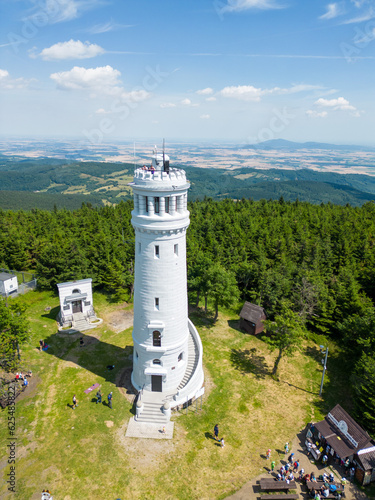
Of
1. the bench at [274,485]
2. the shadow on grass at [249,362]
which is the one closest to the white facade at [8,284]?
the shadow on grass at [249,362]

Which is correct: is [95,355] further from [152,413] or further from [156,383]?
[152,413]

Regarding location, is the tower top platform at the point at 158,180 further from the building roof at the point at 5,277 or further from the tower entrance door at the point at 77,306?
the building roof at the point at 5,277

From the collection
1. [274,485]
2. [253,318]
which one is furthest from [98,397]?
[253,318]

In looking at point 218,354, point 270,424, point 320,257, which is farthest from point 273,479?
point 320,257

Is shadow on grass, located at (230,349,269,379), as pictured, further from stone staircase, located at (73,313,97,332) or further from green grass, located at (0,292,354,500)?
stone staircase, located at (73,313,97,332)

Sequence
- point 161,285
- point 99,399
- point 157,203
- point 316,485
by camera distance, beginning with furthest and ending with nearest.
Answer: point 99,399 < point 161,285 < point 157,203 < point 316,485

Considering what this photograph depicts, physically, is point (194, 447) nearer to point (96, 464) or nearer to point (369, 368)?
point (96, 464)
